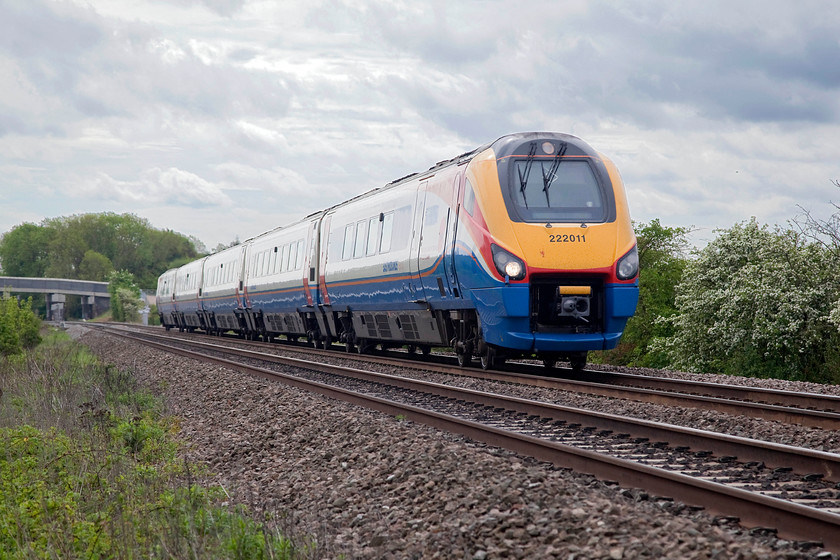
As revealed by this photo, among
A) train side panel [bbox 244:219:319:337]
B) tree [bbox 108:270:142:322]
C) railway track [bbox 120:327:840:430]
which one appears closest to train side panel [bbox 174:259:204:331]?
train side panel [bbox 244:219:319:337]

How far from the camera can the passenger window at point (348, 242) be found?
61.2 feet

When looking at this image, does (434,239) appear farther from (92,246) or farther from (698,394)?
(92,246)

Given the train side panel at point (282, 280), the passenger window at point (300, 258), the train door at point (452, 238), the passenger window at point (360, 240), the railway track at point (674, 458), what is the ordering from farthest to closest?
the passenger window at point (300, 258)
the train side panel at point (282, 280)
the passenger window at point (360, 240)
the train door at point (452, 238)
the railway track at point (674, 458)

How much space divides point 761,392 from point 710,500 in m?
5.49

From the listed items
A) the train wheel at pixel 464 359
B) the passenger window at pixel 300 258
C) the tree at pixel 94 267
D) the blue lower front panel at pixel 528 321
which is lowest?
the train wheel at pixel 464 359

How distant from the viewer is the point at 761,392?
32.6ft

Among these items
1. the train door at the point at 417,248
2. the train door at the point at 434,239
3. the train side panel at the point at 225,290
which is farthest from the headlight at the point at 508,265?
the train side panel at the point at 225,290

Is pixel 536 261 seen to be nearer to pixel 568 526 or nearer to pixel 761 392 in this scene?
pixel 761 392

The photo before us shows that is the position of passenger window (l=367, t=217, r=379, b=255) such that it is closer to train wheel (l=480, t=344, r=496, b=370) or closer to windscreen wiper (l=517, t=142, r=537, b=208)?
train wheel (l=480, t=344, r=496, b=370)

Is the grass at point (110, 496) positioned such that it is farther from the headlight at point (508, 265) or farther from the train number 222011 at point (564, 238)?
the train number 222011 at point (564, 238)

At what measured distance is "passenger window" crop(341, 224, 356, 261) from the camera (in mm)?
18656

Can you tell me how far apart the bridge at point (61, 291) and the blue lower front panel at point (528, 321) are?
89592 mm

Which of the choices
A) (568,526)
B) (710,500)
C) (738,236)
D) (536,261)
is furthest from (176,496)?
(738,236)

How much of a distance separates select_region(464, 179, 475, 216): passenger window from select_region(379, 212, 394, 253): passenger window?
11.7 ft
